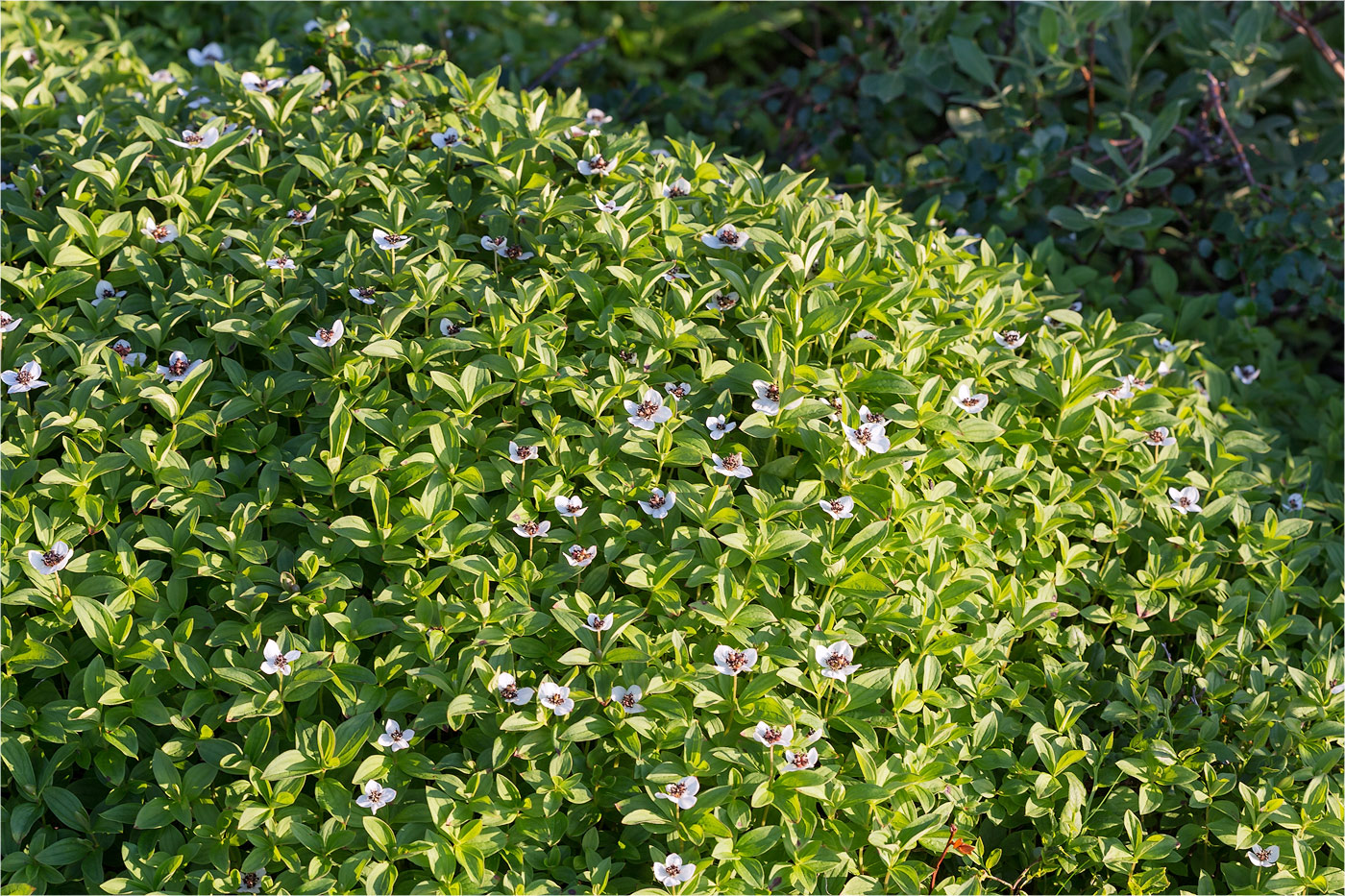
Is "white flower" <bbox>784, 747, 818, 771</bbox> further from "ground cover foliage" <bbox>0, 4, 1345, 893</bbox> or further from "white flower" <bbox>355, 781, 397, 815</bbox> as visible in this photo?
"white flower" <bbox>355, 781, 397, 815</bbox>

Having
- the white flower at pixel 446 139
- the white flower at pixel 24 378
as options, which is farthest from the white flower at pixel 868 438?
the white flower at pixel 24 378

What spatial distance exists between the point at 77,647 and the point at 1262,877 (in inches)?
94.3

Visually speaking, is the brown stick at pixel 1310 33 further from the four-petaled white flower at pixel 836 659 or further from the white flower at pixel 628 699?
the white flower at pixel 628 699

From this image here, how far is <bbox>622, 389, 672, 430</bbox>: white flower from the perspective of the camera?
236cm

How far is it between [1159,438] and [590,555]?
4.93 ft

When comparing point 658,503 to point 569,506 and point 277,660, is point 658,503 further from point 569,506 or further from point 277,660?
point 277,660

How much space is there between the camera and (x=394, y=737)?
2.14 m

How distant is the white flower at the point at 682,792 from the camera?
205 centimetres

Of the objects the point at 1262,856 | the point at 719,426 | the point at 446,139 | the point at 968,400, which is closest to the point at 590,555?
the point at 719,426


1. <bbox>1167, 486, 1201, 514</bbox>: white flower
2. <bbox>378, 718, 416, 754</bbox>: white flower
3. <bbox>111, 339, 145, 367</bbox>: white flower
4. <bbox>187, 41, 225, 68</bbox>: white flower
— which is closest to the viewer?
<bbox>378, 718, 416, 754</bbox>: white flower

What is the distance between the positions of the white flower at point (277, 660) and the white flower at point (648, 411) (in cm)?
79

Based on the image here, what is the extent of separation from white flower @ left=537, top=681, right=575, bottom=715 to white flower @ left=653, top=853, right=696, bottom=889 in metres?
0.32

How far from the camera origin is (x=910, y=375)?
259cm

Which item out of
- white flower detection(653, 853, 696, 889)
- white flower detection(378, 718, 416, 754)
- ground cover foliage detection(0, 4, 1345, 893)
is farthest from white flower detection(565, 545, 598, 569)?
white flower detection(653, 853, 696, 889)
